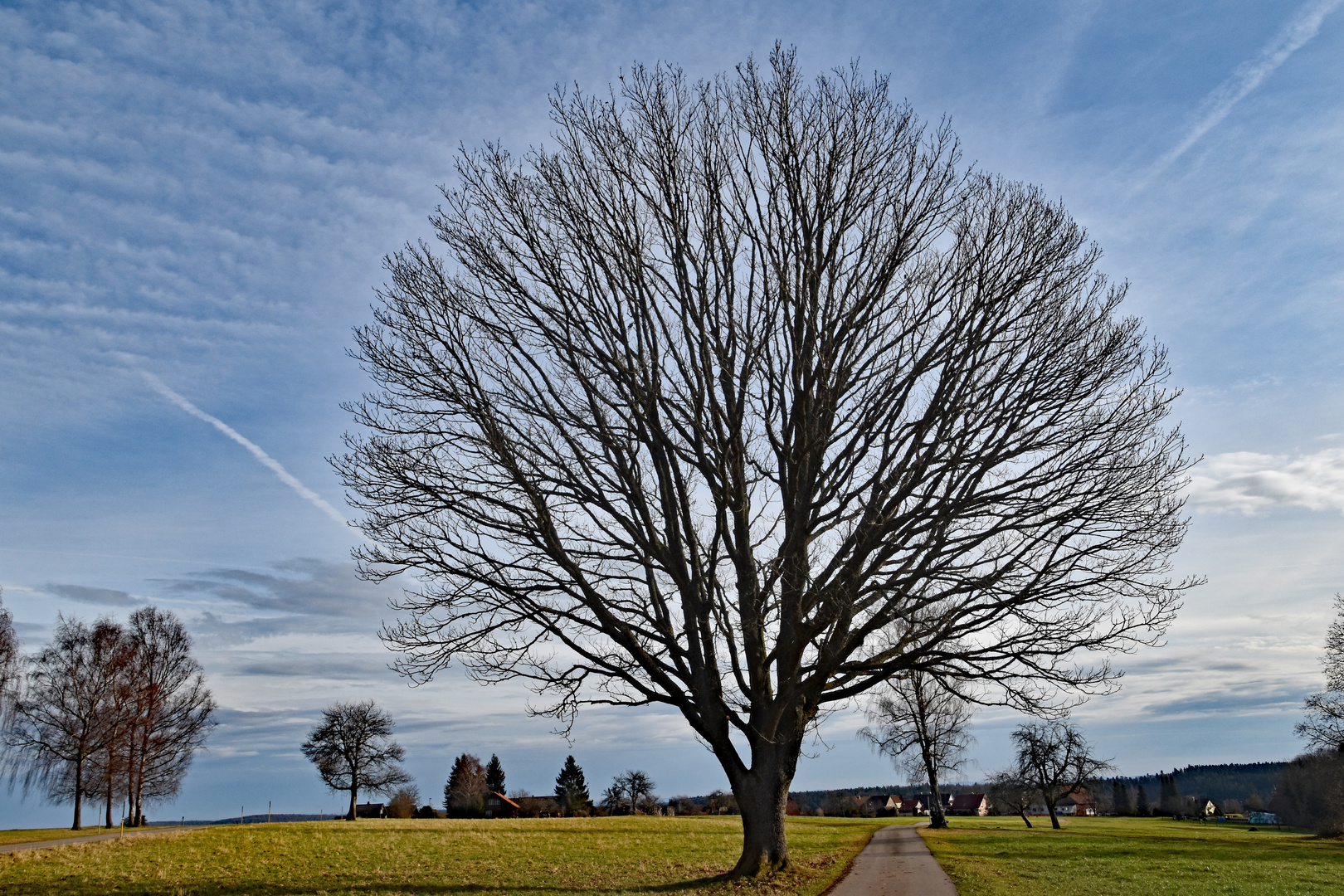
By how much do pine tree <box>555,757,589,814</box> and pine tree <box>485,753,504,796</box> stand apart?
743 cm

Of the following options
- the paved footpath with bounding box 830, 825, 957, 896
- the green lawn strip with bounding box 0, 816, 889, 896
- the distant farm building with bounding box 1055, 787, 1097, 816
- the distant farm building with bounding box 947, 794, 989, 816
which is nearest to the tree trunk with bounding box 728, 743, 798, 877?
the green lawn strip with bounding box 0, 816, 889, 896

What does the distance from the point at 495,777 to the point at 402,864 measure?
77.8 metres

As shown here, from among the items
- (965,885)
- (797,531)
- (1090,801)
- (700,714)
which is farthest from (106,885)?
(1090,801)

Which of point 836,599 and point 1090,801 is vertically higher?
point 836,599

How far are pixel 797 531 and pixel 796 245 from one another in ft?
15.8

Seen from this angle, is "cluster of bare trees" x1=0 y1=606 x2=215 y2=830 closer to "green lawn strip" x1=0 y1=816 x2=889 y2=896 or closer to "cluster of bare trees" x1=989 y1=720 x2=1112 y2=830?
"green lawn strip" x1=0 y1=816 x2=889 y2=896

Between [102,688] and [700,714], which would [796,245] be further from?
[102,688]

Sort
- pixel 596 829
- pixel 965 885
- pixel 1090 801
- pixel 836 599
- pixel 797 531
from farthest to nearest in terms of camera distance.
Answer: pixel 1090 801 → pixel 596 829 → pixel 965 885 → pixel 797 531 → pixel 836 599

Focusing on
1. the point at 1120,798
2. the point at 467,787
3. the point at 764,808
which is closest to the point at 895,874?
the point at 764,808

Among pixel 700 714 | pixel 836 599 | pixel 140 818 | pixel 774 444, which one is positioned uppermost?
pixel 774 444

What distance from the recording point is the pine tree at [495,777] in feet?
284

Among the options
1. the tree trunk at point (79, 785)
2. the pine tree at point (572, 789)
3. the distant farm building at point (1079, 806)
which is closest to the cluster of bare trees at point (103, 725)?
the tree trunk at point (79, 785)

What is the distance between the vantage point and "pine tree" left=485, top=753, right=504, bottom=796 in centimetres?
8664

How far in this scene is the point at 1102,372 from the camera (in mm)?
13148
